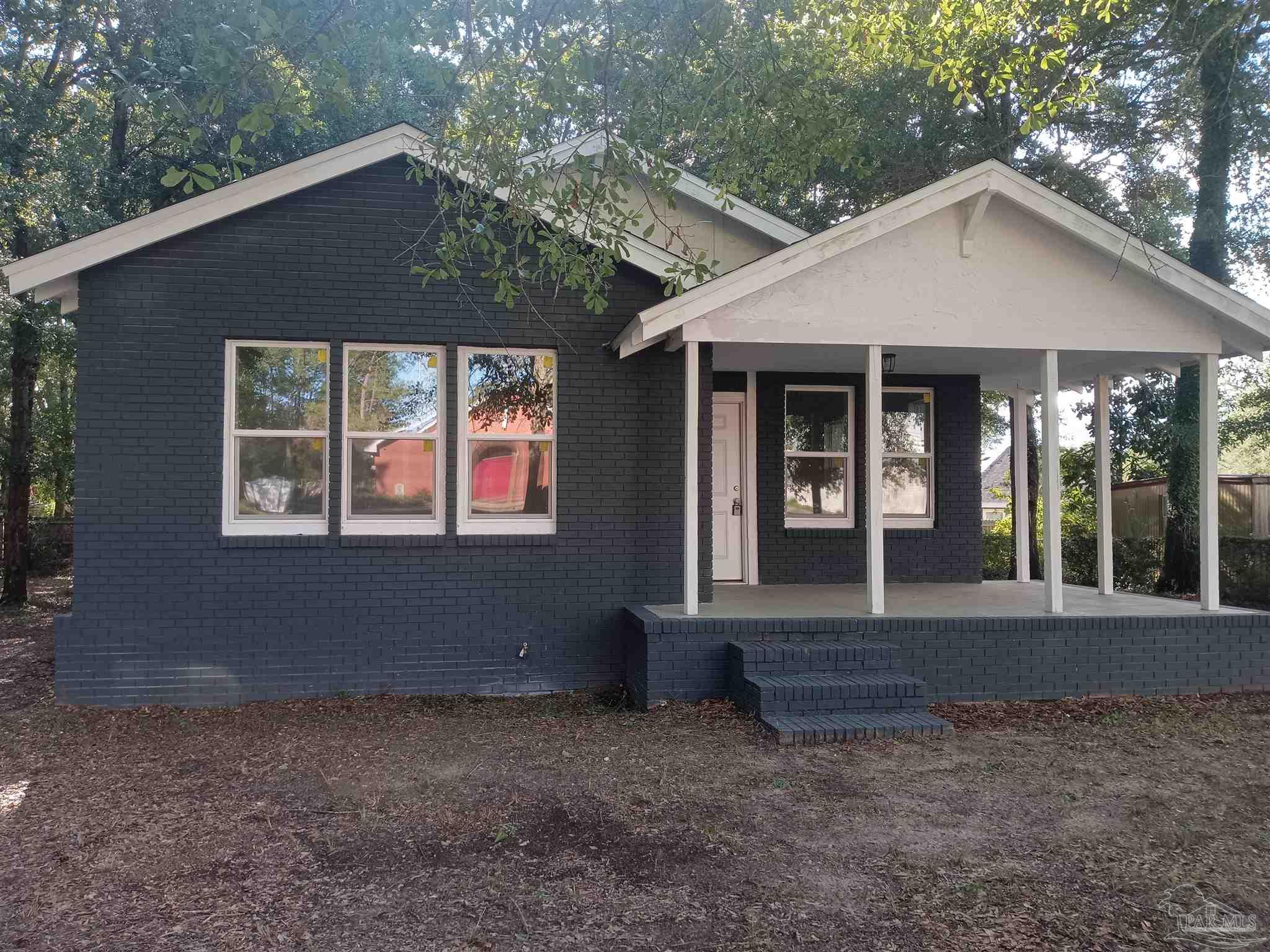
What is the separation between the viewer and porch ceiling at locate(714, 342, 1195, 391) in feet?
27.9

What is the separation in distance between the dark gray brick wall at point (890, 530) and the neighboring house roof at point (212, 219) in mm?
3403

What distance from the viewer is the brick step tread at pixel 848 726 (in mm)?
6117

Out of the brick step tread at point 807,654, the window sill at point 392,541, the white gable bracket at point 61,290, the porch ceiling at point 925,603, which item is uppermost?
the white gable bracket at point 61,290

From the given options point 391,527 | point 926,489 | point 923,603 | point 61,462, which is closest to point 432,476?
point 391,527

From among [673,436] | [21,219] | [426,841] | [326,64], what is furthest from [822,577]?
[21,219]

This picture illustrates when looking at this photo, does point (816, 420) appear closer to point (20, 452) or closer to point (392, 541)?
point (392, 541)

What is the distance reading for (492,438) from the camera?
26.5 feet

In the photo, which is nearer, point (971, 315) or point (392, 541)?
point (392, 541)

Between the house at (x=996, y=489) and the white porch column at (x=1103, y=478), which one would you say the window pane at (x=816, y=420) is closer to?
the white porch column at (x=1103, y=478)

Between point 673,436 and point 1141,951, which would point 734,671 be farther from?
point 1141,951

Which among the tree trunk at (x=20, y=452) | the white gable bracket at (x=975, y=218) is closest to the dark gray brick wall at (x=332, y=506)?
the white gable bracket at (x=975, y=218)

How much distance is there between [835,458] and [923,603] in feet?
Result: 8.92

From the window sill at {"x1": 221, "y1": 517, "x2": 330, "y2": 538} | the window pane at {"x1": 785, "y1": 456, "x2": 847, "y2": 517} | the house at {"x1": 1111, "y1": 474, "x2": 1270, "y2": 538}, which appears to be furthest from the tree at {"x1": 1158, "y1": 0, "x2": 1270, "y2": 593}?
the window sill at {"x1": 221, "y1": 517, "x2": 330, "y2": 538}

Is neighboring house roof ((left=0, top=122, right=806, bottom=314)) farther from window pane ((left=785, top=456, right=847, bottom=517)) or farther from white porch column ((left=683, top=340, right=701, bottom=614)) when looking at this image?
window pane ((left=785, top=456, right=847, bottom=517))
